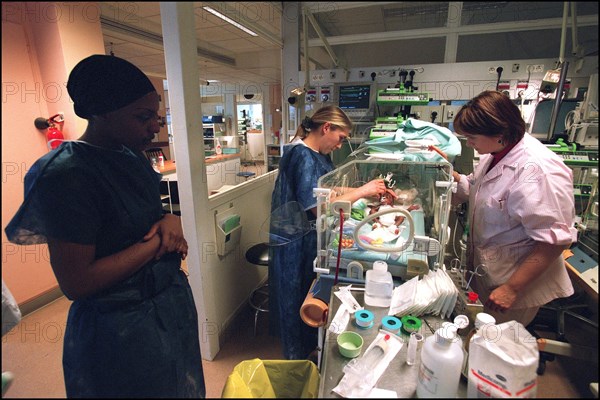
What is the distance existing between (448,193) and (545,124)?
6.42 feet

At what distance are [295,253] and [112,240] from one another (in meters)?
1.08

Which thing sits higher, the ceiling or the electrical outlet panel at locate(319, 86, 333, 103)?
the ceiling

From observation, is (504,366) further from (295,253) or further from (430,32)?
(430,32)

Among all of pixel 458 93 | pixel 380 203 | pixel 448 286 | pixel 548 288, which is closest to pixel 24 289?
pixel 380 203

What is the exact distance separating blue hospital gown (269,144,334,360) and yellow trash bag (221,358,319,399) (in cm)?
88

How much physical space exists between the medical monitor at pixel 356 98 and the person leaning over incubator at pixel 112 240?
91.9 inches

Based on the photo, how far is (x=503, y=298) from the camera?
1218 mm

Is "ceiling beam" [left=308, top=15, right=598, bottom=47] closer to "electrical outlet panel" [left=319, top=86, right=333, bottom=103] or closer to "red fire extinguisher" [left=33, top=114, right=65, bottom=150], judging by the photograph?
"electrical outlet panel" [left=319, top=86, right=333, bottom=103]

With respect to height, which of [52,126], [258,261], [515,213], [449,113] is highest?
[449,113]

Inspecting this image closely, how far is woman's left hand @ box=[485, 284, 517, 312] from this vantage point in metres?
1.21

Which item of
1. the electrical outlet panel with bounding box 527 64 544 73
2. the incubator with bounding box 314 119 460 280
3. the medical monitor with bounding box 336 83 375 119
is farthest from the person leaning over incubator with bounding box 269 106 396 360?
the electrical outlet panel with bounding box 527 64 544 73

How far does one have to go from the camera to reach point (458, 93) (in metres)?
2.76

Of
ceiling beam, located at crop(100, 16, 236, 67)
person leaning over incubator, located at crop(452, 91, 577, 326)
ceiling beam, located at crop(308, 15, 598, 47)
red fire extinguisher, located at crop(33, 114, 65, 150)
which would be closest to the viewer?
person leaning over incubator, located at crop(452, 91, 577, 326)

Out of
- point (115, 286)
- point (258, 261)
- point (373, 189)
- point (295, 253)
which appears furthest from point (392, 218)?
point (115, 286)
